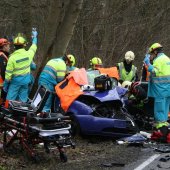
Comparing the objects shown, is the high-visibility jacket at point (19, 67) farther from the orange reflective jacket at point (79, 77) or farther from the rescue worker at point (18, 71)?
the orange reflective jacket at point (79, 77)

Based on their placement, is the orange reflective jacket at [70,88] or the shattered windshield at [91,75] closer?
the orange reflective jacket at [70,88]

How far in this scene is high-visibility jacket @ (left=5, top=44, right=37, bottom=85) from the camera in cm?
1075

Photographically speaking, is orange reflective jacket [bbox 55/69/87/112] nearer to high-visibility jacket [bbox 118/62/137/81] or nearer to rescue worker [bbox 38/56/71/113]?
rescue worker [bbox 38/56/71/113]

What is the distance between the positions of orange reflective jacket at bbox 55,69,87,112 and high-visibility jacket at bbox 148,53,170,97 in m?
1.49

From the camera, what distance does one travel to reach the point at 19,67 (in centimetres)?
1087

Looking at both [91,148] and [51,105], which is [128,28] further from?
[91,148]

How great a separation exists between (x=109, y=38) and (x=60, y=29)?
8.56m

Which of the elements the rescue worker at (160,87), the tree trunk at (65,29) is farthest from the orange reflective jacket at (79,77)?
the tree trunk at (65,29)

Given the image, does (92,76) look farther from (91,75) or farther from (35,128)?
(35,128)

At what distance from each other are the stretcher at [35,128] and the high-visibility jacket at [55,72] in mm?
2527

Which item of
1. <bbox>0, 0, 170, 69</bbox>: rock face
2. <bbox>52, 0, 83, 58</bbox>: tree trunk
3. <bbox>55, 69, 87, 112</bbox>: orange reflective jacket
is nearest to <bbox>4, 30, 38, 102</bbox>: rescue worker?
<bbox>55, 69, 87, 112</bbox>: orange reflective jacket

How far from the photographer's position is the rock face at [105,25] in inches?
679


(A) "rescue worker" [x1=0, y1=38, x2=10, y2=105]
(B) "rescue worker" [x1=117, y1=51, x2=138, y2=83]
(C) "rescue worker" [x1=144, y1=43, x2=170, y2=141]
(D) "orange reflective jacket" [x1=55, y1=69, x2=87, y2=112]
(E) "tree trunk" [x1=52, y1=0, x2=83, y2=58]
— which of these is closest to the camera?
(D) "orange reflective jacket" [x1=55, y1=69, x2=87, y2=112]

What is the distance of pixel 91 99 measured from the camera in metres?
10.2
